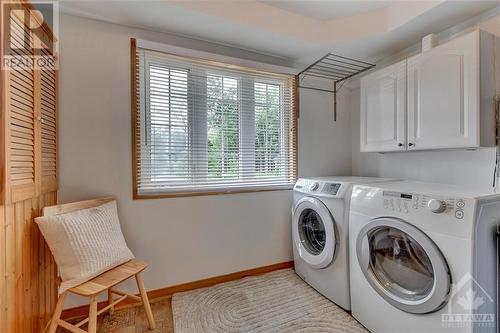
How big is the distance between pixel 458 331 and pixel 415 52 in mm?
2060

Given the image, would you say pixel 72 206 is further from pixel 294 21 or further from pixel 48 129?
pixel 294 21

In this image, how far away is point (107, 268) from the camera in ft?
4.73

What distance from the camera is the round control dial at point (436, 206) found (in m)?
1.11

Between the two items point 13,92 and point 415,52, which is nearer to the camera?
point 13,92

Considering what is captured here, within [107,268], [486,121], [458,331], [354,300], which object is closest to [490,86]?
[486,121]

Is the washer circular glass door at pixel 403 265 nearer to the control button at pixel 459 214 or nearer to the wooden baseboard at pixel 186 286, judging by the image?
the control button at pixel 459 214

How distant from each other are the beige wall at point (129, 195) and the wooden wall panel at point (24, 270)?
1.14 feet

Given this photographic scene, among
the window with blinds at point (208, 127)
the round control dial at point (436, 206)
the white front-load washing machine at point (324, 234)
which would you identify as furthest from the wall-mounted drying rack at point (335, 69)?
the round control dial at point (436, 206)

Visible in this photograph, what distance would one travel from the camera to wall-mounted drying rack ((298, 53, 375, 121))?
2309 mm

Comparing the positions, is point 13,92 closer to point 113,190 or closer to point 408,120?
point 113,190

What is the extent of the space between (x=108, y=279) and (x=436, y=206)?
1776mm

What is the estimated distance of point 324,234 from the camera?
189cm

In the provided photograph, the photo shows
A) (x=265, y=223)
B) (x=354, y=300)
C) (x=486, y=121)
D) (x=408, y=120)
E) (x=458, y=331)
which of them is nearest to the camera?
(x=458, y=331)

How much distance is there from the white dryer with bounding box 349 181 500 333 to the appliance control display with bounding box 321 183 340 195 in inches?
6.6
